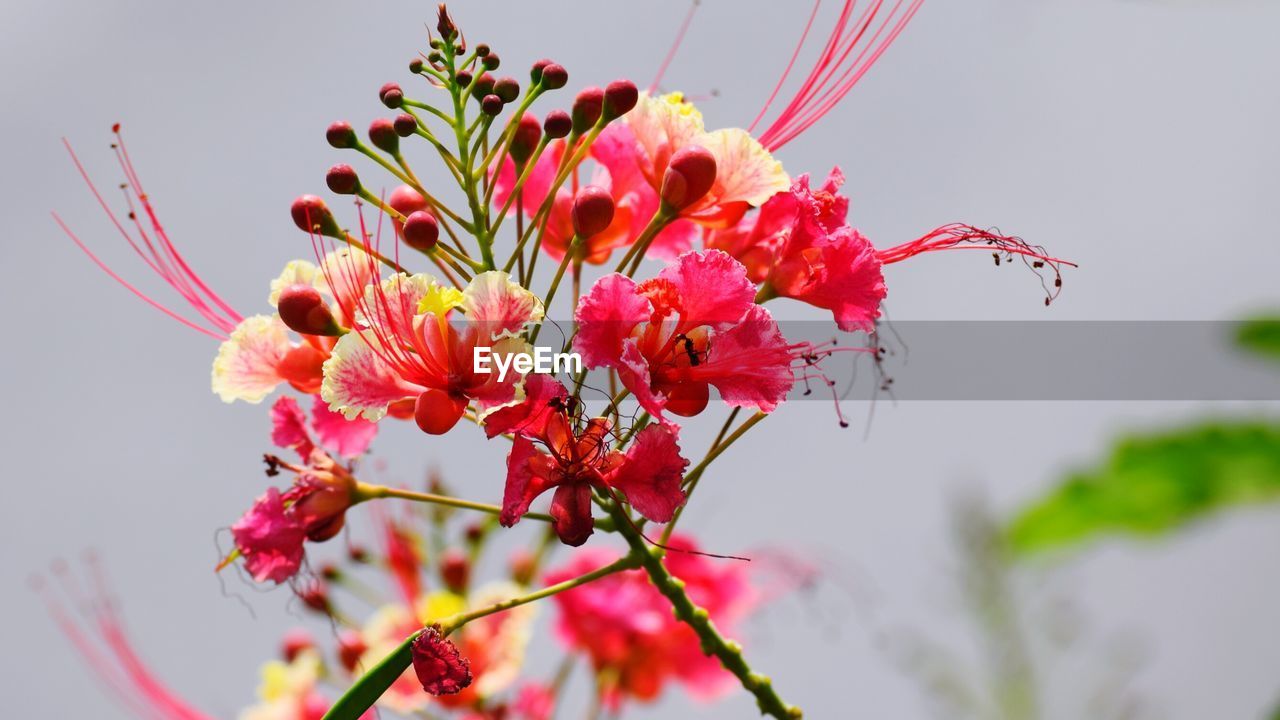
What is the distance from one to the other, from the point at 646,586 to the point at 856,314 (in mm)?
2003

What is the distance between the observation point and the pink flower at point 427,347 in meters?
1.77

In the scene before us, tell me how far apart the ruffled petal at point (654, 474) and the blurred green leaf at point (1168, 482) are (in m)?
0.60

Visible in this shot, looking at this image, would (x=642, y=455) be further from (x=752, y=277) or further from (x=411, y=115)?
(x=411, y=115)

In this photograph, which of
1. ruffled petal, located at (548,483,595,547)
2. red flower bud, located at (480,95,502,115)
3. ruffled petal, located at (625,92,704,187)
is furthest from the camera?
ruffled petal, located at (625,92,704,187)

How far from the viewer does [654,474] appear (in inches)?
67.7

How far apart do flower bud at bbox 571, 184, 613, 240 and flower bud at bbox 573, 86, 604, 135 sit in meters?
0.14

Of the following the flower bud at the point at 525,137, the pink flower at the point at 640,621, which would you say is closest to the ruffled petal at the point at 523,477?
the flower bud at the point at 525,137

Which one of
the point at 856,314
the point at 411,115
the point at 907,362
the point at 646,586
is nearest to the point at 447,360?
the point at 411,115

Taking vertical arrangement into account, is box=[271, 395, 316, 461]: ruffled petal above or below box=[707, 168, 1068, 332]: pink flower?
below

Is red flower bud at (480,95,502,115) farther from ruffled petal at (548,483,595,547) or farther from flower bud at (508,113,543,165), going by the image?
ruffled petal at (548,483,595,547)

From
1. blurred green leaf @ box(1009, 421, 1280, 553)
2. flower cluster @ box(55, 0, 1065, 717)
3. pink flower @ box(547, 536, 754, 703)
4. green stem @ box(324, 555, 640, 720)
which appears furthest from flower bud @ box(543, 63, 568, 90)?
pink flower @ box(547, 536, 754, 703)

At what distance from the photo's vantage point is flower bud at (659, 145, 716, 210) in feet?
6.32

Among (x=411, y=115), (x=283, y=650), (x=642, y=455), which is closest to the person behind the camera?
(x=642, y=455)

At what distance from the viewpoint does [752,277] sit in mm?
2068
